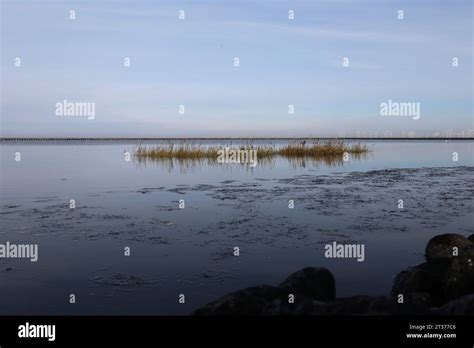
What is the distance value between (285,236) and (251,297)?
25.5 ft

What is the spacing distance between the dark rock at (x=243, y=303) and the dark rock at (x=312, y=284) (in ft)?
3.34

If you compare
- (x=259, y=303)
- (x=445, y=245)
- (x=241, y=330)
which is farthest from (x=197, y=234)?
(x=241, y=330)

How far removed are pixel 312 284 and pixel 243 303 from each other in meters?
2.02

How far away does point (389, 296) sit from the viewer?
9.21m

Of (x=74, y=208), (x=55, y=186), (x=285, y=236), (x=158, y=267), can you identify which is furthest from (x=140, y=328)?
(x=55, y=186)

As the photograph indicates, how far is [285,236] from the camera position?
15719 mm

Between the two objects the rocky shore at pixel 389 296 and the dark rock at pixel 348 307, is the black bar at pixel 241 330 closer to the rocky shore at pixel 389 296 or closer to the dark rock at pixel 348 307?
the dark rock at pixel 348 307

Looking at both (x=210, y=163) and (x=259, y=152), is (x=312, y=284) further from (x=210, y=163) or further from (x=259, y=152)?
(x=259, y=152)

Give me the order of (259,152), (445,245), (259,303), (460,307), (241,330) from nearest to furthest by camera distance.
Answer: (241,330) < (460,307) < (259,303) < (445,245) < (259,152)

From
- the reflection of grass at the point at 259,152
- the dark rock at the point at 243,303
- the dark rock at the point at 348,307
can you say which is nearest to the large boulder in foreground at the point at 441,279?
the dark rock at the point at 348,307

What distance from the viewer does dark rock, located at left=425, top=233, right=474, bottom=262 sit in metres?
11.6

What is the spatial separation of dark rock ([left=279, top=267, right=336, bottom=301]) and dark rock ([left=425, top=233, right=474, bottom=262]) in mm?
3187

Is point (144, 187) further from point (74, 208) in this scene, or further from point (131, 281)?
point (131, 281)

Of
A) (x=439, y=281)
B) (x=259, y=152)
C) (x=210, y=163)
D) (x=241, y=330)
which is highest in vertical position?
(x=259, y=152)
